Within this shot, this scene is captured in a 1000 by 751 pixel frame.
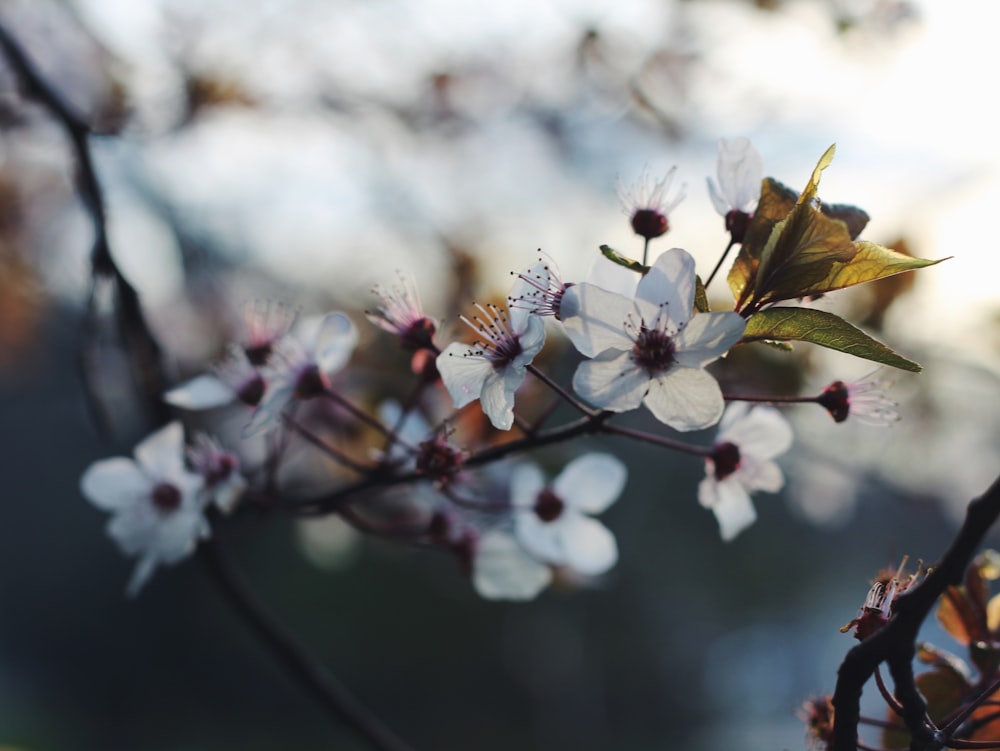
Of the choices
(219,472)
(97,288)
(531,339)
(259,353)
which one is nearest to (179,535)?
(219,472)

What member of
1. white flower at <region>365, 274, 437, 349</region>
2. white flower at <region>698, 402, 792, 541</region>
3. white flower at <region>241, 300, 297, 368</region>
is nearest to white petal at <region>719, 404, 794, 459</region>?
white flower at <region>698, 402, 792, 541</region>

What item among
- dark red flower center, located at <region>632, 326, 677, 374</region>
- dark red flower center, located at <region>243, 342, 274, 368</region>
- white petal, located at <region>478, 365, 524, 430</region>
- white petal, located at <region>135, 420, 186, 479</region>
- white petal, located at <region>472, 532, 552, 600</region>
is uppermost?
dark red flower center, located at <region>632, 326, 677, 374</region>

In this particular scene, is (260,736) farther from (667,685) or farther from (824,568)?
(824,568)

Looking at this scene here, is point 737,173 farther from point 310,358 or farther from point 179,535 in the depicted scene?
point 179,535

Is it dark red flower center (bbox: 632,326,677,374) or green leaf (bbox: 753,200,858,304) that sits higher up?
green leaf (bbox: 753,200,858,304)

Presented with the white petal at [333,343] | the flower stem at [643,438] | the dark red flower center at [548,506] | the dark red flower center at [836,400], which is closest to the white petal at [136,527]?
the white petal at [333,343]

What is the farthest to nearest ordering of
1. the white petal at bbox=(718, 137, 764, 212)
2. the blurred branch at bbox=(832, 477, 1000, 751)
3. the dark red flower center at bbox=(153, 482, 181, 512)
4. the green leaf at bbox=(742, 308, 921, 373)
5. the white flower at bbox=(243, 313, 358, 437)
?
1. the dark red flower center at bbox=(153, 482, 181, 512)
2. the white flower at bbox=(243, 313, 358, 437)
3. the white petal at bbox=(718, 137, 764, 212)
4. the green leaf at bbox=(742, 308, 921, 373)
5. the blurred branch at bbox=(832, 477, 1000, 751)

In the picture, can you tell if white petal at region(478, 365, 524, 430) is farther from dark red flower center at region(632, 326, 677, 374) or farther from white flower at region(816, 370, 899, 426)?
white flower at region(816, 370, 899, 426)

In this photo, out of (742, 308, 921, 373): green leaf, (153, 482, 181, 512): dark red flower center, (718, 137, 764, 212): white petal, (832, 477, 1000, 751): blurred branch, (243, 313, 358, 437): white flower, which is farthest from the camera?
(153, 482, 181, 512): dark red flower center
